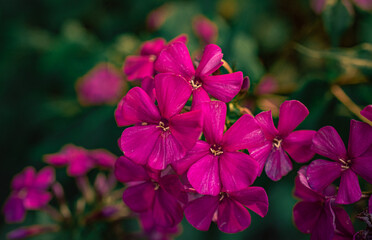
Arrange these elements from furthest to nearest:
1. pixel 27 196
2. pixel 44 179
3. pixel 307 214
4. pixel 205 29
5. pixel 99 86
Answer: pixel 99 86
pixel 205 29
pixel 44 179
pixel 27 196
pixel 307 214

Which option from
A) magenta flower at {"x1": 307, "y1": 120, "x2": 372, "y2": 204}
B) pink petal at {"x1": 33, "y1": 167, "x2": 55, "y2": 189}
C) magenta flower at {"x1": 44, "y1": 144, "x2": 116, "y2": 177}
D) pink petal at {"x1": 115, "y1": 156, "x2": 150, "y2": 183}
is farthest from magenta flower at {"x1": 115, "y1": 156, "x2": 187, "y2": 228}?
pink petal at {"x1": 33, "y1": 167, "x2": 55, "y2": 189}

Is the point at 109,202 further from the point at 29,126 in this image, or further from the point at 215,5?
the point at 215,5

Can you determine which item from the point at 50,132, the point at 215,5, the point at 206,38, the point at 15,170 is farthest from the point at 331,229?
the point at 15,170

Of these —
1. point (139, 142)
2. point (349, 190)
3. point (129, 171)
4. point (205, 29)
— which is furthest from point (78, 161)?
point (349, 190)

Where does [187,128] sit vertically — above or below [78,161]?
above

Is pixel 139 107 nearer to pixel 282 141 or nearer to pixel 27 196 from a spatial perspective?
pixel 282 141

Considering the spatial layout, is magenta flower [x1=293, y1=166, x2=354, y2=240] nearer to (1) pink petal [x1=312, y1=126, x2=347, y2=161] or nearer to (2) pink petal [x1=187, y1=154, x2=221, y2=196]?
(1) pink petal [x1=312, y1=126, x2=347, y2=161]
